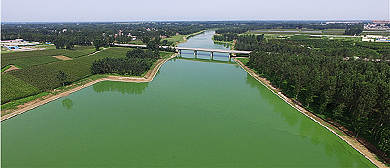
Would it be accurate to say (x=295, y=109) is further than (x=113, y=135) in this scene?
Yes

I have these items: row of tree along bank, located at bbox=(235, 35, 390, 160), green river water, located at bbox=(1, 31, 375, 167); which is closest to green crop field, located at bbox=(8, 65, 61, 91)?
green river water, located at bbox=(1, 31, 375, 167)

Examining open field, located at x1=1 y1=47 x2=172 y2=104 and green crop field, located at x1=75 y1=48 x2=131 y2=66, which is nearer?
open field, located at x1=1 y1=47 x2=172 y2=104

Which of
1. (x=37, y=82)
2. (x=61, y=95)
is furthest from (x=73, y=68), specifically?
(x=61, y=95)

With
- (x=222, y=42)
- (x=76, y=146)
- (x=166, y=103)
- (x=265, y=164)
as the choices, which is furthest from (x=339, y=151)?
(x=222, y=42)

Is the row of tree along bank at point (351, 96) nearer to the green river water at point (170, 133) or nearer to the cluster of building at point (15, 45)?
the green river water at point (170, 133)

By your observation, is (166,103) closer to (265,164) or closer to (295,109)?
(265,164)

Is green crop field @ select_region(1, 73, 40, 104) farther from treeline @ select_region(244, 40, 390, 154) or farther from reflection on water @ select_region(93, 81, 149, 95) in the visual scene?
treeline @ select_region(244, 40, 390, 154)

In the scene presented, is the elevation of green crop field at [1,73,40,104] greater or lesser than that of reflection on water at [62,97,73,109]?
greater
